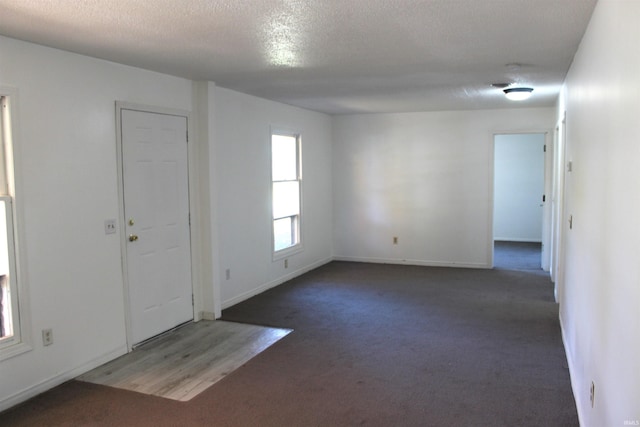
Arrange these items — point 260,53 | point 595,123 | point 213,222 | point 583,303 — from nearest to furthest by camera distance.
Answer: point 595,123 → point 583,303 → point 260,53 → point 213,222

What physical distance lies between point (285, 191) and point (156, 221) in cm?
259

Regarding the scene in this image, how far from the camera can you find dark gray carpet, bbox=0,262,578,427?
→ 3.05 m

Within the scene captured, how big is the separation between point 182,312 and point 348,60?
277cm

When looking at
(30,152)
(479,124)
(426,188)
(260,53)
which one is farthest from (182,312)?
(479,124)

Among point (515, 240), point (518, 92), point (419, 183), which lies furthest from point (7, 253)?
point (515, 240)

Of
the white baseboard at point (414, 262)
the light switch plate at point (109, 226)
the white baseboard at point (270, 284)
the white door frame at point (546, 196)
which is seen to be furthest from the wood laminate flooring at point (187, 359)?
the white door frame at point (546, 196)

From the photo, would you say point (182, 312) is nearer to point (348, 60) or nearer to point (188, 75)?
point (188, 75)

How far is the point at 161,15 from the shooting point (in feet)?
9.01

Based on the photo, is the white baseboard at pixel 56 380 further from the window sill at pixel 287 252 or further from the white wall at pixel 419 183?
the white wall at pixel 419 183

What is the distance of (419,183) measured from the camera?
25.2 ft

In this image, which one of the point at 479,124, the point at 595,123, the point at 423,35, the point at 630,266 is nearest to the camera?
the point at 630,266

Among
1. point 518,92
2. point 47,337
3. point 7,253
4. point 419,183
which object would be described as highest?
point 518,92

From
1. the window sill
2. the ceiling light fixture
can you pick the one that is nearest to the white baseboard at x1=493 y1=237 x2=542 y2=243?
the window sill

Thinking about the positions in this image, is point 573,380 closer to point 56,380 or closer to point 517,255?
point 56,380
